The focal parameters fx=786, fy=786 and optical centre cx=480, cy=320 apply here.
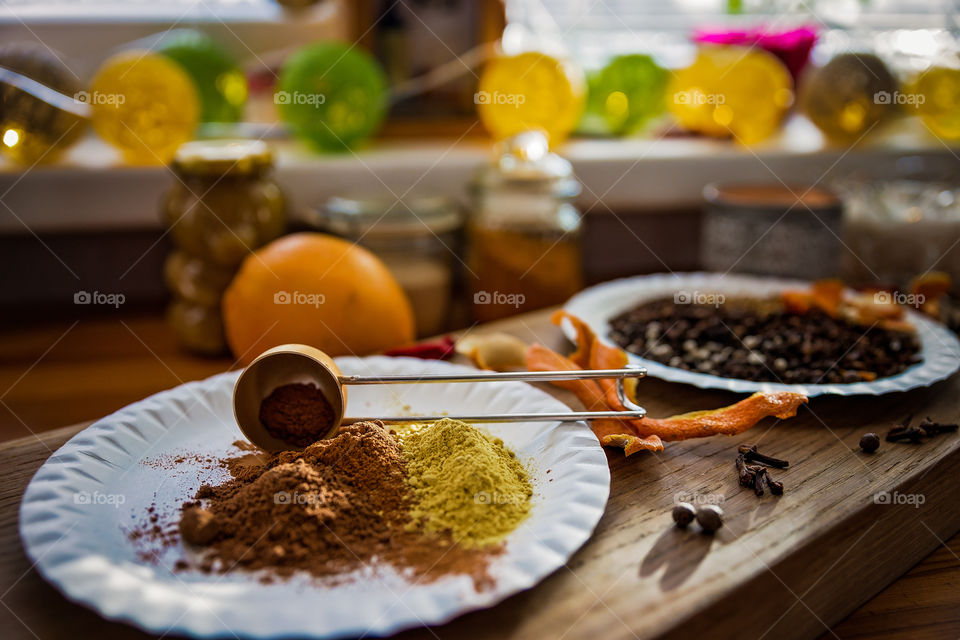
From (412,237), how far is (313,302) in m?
0.26

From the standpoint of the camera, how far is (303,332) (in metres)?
0.84

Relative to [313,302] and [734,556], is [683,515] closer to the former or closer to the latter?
[734,556]

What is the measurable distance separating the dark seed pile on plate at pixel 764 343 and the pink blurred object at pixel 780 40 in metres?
0.76

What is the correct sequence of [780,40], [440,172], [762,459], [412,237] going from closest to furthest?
1. [762,459]
2. [412,237]
3. [440,172]
4. [780,40]

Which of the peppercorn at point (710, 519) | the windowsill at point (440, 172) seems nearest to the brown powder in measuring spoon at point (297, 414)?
the peppercorn at point (710, 519)

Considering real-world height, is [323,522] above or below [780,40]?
below

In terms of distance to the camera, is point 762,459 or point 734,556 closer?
point 734,556

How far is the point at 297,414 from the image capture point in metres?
0.59

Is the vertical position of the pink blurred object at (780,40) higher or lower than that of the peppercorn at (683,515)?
higher

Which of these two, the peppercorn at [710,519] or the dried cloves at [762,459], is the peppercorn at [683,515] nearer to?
the peppercorn at [710,519]

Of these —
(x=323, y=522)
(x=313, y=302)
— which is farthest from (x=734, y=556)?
(x=313, y=302)

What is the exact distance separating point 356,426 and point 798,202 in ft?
2.67

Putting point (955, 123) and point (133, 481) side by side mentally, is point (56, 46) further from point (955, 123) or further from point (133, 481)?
point (955, 123)

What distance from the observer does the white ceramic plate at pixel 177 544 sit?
0.40m
